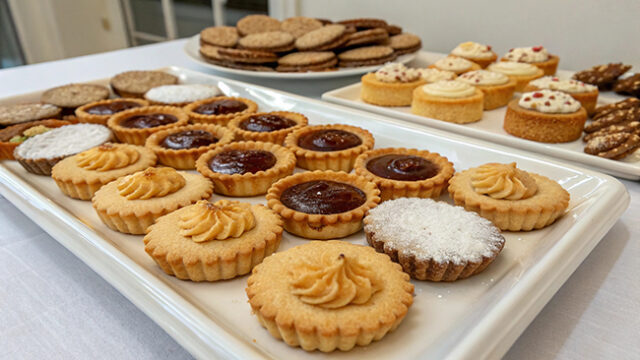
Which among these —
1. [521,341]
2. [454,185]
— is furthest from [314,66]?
[521,341]

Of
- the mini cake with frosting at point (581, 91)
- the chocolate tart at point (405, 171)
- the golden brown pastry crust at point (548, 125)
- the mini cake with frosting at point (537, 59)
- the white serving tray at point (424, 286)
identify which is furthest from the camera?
the mini cake with frosting at point (537, 59)

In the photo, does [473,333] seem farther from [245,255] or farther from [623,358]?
[245,255]

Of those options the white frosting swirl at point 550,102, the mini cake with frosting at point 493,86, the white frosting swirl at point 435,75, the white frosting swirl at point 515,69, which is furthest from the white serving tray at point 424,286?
the white frosting swirl at point 515,69

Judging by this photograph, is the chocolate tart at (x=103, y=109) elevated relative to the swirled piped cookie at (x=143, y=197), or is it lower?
elevated

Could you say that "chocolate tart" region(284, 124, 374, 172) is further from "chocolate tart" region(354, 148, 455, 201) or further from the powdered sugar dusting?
the powdered sugar dusting

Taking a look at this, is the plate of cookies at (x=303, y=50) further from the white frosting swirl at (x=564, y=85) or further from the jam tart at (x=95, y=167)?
the jam tart at (x=95, y=167)

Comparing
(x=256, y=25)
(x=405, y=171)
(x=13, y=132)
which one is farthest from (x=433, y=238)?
(x=256, y=25)

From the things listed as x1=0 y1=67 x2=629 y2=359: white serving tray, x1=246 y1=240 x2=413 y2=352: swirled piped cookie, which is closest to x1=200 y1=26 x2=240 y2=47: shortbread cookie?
x1=0 y1=67 x2=629 y2=359: white serving tray

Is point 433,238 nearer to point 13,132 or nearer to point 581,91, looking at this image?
point 581,91
